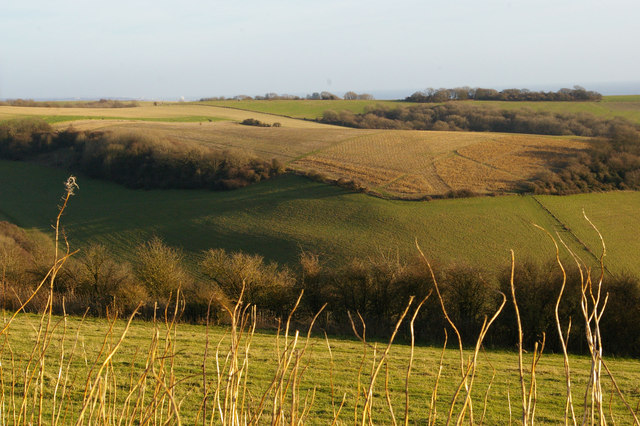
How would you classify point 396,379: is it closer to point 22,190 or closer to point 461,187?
point 461,187

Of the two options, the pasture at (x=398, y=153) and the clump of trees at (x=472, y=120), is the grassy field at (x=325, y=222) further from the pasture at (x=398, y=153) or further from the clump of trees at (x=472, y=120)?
the clump of trees at (x=472, y=120)

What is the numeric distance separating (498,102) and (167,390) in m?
103

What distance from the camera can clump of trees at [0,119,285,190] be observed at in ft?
178

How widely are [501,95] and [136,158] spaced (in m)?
75.0

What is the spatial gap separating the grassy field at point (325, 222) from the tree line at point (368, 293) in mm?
9815

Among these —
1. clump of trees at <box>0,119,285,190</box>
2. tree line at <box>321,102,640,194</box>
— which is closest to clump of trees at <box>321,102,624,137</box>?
tree line at <box>321,102,640,194</box>

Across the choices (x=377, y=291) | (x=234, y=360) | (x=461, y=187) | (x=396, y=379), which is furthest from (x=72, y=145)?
(x=234, y=360)

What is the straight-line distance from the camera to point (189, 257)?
3866 centimetres

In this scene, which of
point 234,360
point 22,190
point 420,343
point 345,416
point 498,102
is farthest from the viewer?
point 498,102

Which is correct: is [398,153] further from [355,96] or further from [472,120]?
[355,96]

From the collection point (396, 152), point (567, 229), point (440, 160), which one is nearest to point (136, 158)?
point (396, 152)

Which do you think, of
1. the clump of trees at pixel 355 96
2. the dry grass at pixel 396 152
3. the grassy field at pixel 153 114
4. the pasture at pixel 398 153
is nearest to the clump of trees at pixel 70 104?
the grassy field at pixel 153 114

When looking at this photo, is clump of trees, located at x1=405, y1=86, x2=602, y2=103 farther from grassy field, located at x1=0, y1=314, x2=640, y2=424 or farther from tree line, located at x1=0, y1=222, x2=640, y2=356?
grassy field, located at x1=0, y1=314, x2=640, y2=424

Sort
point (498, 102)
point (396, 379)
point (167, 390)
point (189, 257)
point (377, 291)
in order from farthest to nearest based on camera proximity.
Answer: point (498, 102) → point (189, 257) → point (377, 291) → point (396, 379) → point (167, 390)
